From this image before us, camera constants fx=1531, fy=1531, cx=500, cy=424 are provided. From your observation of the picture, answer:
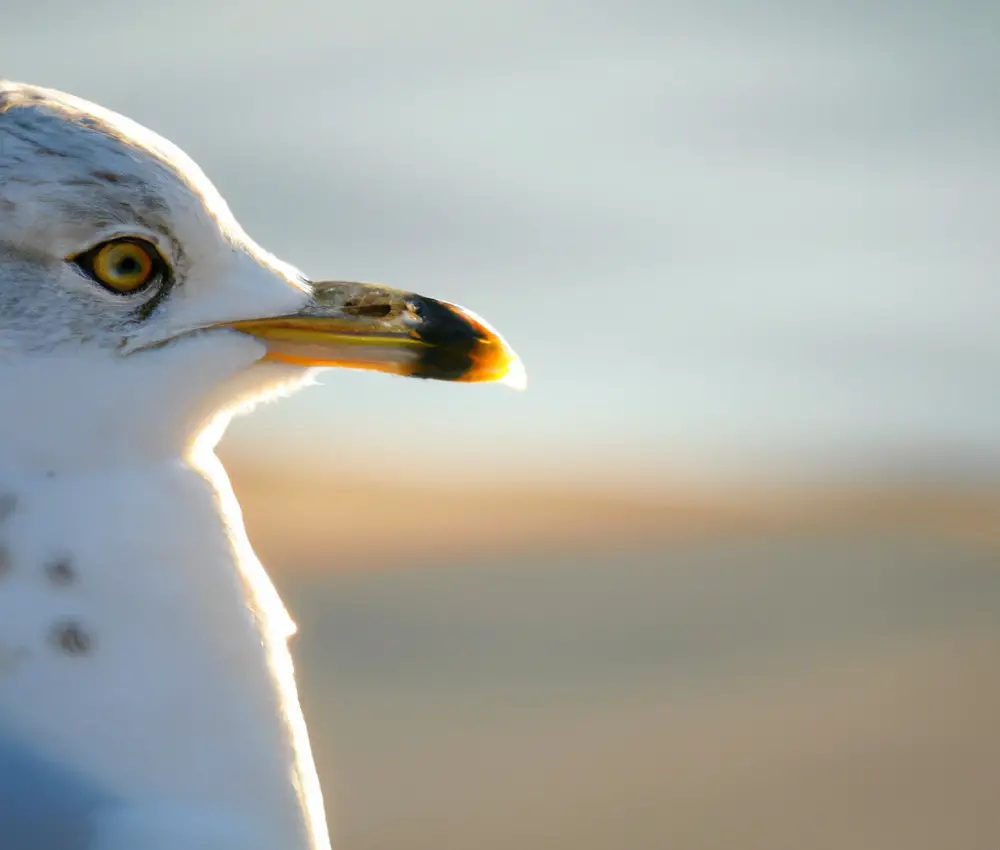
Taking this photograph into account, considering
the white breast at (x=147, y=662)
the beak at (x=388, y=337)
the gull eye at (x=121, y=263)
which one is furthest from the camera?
the beak at (x=388, y=337)

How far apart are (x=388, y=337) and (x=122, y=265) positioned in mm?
358

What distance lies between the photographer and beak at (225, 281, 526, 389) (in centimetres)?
197

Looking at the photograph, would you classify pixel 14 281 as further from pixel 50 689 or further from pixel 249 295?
pixel 50 689

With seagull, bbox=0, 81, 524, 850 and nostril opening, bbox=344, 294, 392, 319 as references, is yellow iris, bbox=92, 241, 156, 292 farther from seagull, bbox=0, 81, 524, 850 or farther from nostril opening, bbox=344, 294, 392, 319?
nostril opening, bbox=344, 294, 392, 319

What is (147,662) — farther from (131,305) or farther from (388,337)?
(388,337)

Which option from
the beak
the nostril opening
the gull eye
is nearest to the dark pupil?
the gull eye

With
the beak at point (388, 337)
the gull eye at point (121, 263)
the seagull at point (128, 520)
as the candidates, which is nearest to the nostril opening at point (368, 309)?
the beak at point (388, 337)

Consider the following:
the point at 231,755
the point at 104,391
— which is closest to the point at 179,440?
the point at 104,391

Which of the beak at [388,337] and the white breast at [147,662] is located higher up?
the beak at [388,337]

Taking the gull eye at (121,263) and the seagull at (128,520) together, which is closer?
the seagull at (128,520)

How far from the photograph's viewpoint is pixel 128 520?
1730mm

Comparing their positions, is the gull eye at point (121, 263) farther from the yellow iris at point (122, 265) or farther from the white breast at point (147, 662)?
the white breast at point (147, 662)

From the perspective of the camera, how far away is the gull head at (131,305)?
5.71 ft

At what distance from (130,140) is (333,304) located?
1.14 ft
